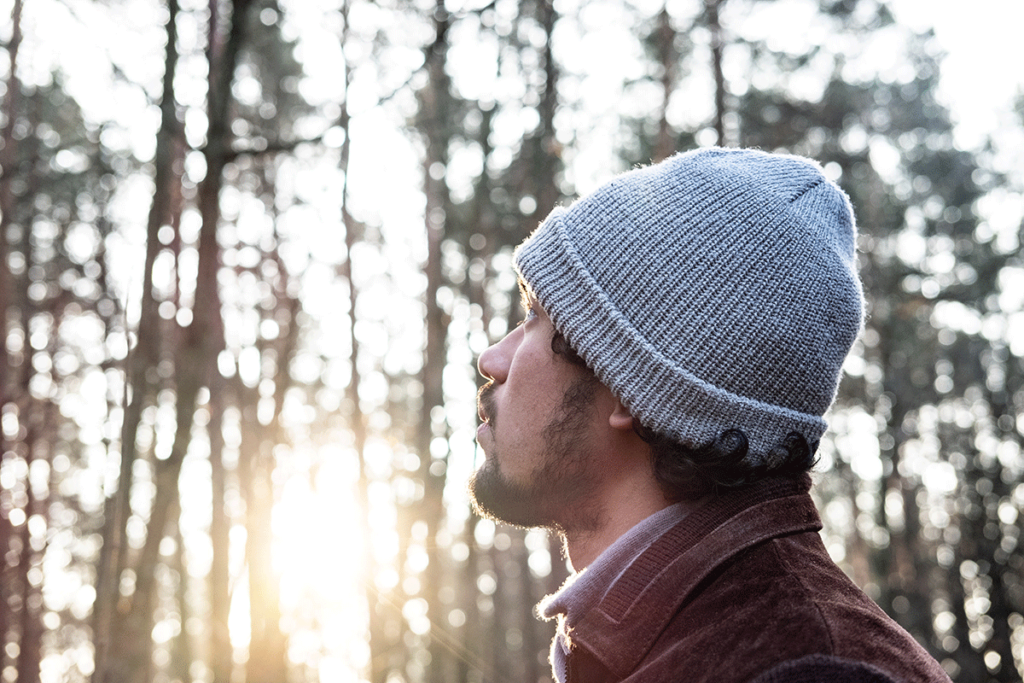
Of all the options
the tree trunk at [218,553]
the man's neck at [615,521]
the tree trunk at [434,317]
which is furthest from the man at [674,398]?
the tree trunk at [434,317]

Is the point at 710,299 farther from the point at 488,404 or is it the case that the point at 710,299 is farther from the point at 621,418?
the point at 488,404

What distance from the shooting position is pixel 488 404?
6.89ft

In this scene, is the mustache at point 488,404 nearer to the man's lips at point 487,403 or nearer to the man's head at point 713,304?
the man's lips at point 487,403

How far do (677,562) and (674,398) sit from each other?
376mm

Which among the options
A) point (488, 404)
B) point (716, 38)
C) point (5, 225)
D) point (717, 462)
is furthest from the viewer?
point (716, 38)

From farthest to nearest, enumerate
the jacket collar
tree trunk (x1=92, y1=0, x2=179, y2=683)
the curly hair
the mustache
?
tree trunk (x1=92, y1=0, x2=179, y2=683), the mustache, the curly hair, the jacket collar

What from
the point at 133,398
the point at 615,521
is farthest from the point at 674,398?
the point at 133,398

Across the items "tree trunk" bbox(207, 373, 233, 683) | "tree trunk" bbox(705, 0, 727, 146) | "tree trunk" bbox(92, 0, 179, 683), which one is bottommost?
"tree trunk" bbox(207, 373, 233, 683)

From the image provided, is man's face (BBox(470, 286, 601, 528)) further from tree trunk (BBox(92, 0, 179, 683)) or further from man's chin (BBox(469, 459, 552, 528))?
tree trunk (BBox(92, 0, 179, 683))

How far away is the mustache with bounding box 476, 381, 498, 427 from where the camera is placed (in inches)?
81.7

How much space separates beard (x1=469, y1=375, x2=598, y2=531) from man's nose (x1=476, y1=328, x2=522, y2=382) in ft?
0.70

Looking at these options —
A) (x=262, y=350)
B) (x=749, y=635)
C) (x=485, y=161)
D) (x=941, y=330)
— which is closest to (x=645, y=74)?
(x=485, y=161)

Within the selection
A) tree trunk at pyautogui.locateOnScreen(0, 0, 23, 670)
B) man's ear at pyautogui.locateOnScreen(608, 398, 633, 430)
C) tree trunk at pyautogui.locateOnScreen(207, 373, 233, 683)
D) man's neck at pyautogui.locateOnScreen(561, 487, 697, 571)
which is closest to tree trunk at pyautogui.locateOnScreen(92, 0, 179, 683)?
man's neck at pyautogui.locateOnScreen(561, 487, 697, 571)

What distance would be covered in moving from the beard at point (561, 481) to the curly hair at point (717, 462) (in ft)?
0.49
